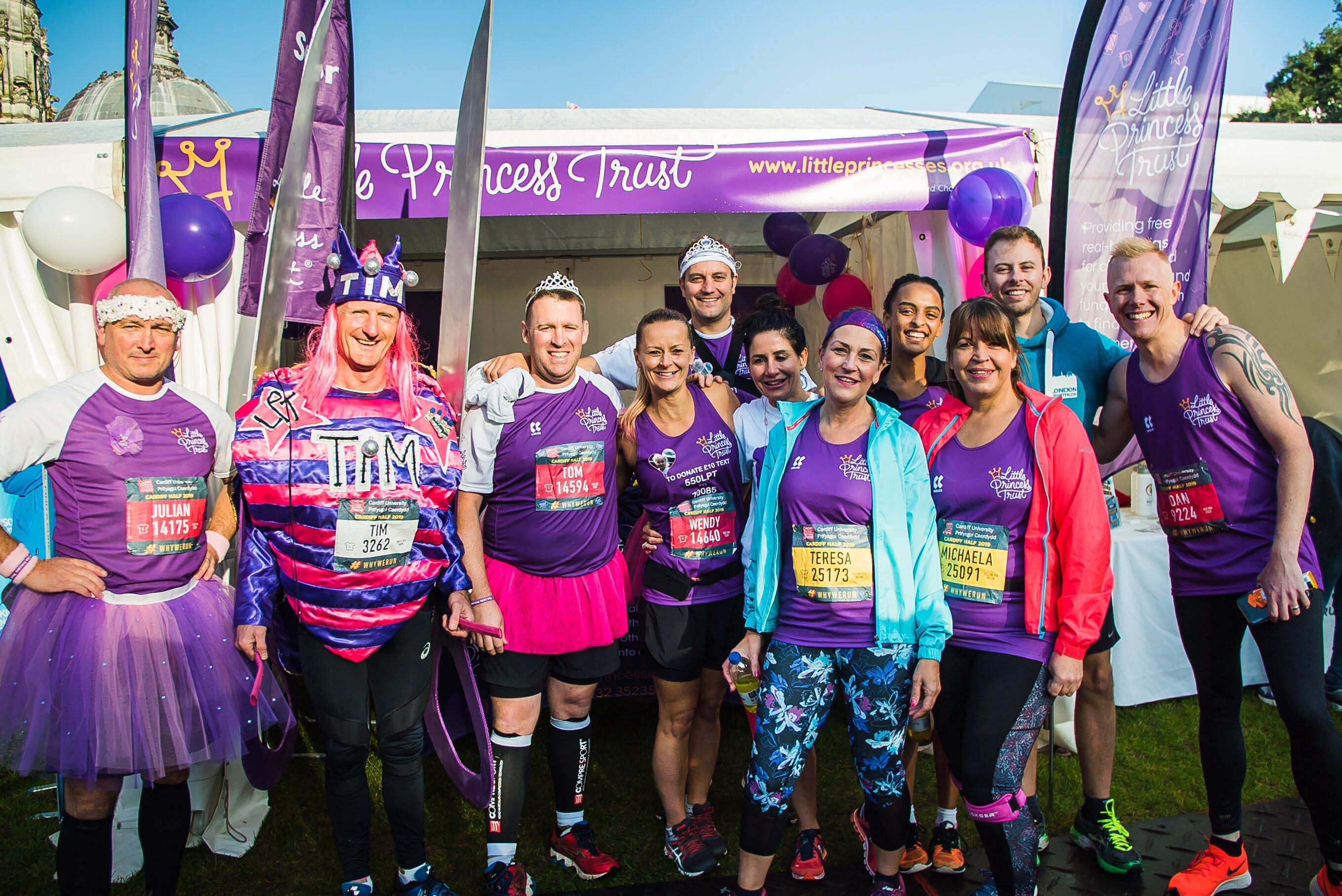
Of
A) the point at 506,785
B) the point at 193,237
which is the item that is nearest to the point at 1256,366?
the point at 506,785

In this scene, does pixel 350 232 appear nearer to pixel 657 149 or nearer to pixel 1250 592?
pixel 657 149

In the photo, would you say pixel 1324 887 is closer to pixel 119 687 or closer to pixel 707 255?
pixel 707 255

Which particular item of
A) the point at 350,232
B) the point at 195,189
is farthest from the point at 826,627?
the point at 195,189

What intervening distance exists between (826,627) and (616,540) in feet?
2.70

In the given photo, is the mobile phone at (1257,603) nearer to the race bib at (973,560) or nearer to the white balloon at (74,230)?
the race bib at (973,560)

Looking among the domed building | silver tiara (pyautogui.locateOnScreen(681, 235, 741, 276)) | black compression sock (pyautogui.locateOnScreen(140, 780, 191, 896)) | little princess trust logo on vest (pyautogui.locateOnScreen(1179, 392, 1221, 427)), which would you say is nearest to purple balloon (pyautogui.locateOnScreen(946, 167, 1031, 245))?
silver tiara (pyautogui.locateOnScreen(681, 235, 741, 276))

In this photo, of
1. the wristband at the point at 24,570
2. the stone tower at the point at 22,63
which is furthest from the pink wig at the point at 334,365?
the stone tower at the point at 22,63

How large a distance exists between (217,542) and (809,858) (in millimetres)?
2032

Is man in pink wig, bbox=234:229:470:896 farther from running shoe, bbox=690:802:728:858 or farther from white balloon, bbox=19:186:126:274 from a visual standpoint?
white balloon, bbox=19:186:126:274

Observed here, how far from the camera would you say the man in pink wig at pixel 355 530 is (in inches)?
82.0

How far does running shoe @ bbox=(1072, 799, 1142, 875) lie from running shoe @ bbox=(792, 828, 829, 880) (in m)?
0.85

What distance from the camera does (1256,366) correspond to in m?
2.21

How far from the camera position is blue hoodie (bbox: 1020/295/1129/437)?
2.63m

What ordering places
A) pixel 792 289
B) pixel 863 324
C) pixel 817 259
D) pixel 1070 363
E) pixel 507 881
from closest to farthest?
pixel 863 324 → pixel 507 881 → pixel 1070 363 → pixel 817 259 → pixel 792 289
